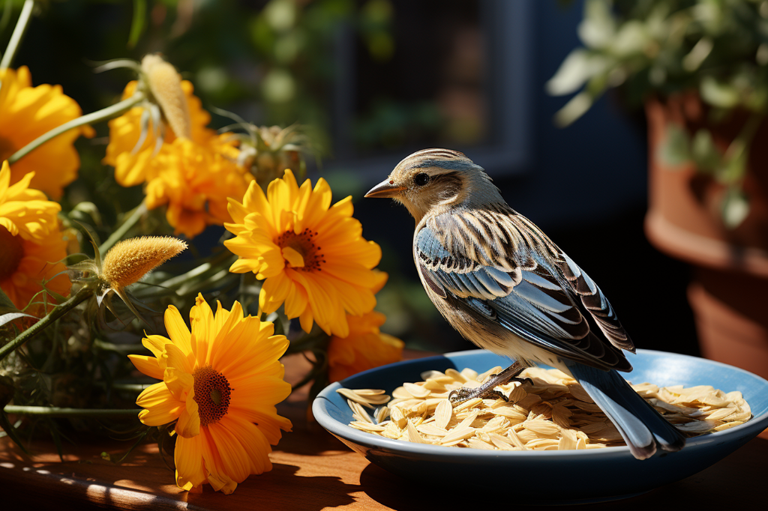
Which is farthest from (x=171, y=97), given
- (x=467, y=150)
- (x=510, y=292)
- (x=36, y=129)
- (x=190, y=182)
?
(x=467, y=150)

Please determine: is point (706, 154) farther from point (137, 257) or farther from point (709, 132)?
point (137, 257)

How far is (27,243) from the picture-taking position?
73 centimetres

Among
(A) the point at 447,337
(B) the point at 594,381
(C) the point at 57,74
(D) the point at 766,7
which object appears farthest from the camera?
(A) the point at 447,337

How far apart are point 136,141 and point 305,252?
33cm

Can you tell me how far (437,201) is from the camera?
89cm

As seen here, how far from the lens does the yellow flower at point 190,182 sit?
2.78 ft

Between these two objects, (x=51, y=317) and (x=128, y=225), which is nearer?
(x=51, y=317)

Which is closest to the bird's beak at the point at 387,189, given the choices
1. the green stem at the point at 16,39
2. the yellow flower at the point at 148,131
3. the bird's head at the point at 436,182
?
the bird's head at the point at 436,182

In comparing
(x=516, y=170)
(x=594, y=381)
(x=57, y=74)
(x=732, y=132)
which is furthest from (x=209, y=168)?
(x=516, y=170)

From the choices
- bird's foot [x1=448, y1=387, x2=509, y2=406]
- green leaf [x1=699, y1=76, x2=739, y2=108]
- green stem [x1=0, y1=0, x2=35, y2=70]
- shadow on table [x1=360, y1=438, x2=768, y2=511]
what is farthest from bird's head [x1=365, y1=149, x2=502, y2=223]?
green leaf [x1=699, y1=76, x2=739, y2=108]

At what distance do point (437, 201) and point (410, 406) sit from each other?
261mm

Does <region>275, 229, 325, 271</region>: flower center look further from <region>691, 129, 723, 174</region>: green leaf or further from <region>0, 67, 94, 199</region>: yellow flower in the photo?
<region>691, 129, 723, 174</region>: green leaf

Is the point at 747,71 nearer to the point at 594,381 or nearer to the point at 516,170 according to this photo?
the point at 594,381

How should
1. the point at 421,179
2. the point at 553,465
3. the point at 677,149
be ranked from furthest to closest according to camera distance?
the point at 677,149, the point at 421,179, the point at 553,465
